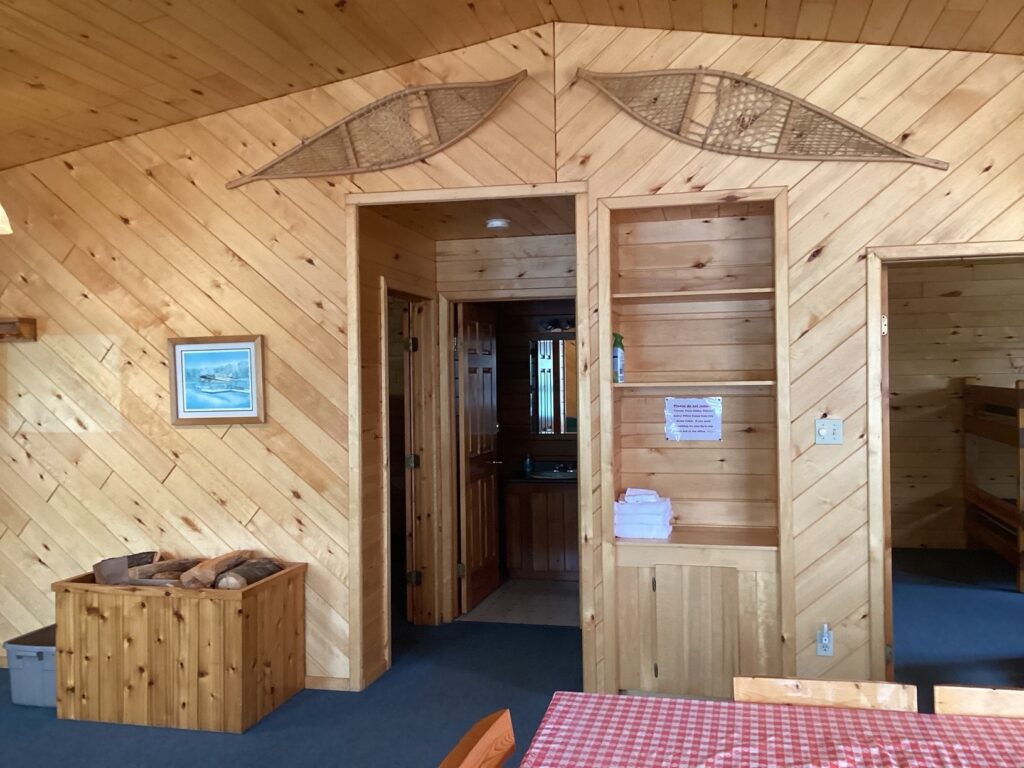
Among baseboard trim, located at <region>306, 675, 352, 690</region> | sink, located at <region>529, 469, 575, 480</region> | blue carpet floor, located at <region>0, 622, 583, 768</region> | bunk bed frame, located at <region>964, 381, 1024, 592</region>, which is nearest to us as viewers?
blue carpet floor, located at <region>0, 622, 583, 768</region>

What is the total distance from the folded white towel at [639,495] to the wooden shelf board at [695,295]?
896 millimetres

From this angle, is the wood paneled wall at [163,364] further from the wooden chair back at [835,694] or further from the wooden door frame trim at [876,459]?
the wooden chair back at [835,694]

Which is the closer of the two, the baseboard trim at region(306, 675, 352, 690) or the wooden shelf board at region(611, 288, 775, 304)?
the wooden shelf board at region(611, 288, 775, 304)

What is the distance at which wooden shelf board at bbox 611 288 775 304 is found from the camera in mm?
3716

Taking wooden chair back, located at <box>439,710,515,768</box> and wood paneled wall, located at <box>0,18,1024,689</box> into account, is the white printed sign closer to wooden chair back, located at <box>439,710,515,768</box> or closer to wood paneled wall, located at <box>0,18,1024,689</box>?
wood paneled wall, located at <box>0,18,1024,689</box>

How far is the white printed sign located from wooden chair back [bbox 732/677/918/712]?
7.14ft

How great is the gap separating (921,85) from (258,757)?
3.78 m

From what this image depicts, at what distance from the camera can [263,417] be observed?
415 cm

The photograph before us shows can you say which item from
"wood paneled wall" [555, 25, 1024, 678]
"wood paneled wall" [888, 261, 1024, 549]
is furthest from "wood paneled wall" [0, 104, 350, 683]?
"wood paneled wall" [888, 261, 1024, 549]

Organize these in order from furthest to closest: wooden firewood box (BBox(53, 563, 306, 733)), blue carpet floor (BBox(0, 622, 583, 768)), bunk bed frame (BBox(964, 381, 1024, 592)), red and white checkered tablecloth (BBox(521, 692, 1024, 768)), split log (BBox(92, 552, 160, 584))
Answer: bunk bed frame (BBox(964, 381, 1024, 592)) → split log (BBox(92, 552, 160, 584)) → wooden firewood box (BBox(53, 563, 306, 733)) → blue carpet floor (BBox(0, 622, 583, 768)) → red and white checkered tablecloth (BBox(521, 692, 1024, 768))

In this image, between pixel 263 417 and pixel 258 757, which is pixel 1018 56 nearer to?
pixel 263 417

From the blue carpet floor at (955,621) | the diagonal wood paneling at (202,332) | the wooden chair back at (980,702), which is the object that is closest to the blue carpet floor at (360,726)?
the diagonal wood paneling at (202,332)

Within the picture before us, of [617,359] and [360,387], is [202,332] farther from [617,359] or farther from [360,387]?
[617,359]

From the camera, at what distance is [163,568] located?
4.02 meters
